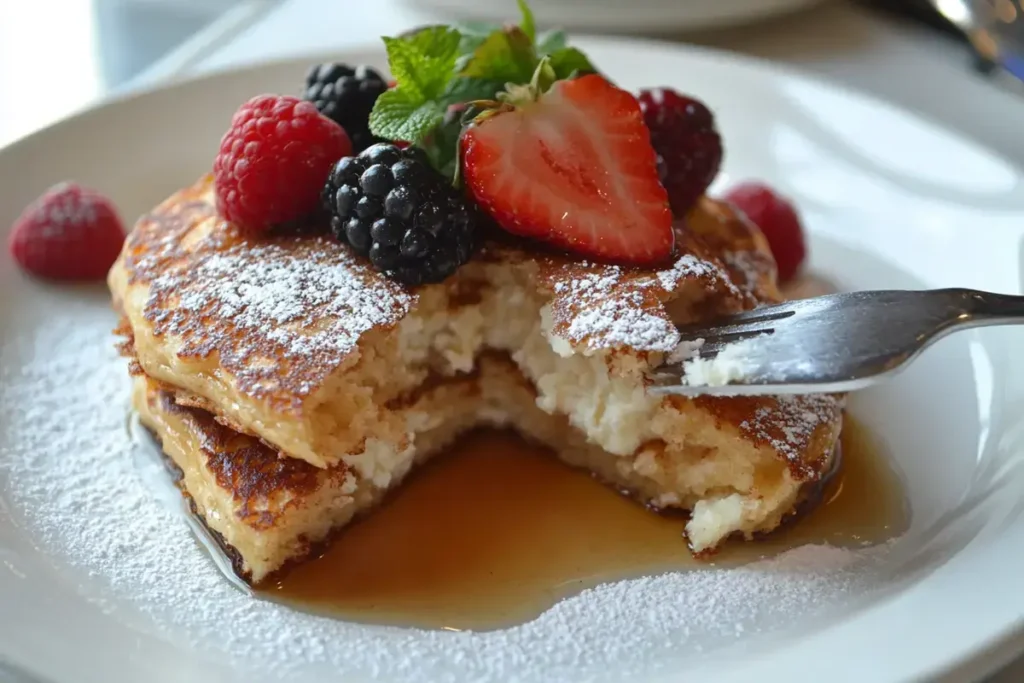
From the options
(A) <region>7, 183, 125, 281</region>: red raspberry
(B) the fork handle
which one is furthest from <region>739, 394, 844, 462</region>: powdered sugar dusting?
(A) <region>7, 183, 125, 281</region>: red raspberry

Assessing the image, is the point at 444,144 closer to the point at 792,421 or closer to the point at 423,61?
the point at 423,61

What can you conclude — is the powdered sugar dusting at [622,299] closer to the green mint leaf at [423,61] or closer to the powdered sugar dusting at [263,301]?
the powdered sugar dusting at [263,301]

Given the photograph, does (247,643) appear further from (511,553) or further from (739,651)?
(739,651)

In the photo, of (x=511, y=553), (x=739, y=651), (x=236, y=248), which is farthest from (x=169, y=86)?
(x=739, y=651)

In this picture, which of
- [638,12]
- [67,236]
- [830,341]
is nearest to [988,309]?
[830,341]

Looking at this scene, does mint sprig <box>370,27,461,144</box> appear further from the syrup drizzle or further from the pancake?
the syrup drizzle

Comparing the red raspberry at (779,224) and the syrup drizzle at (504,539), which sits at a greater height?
the red raspberry at (779,224)

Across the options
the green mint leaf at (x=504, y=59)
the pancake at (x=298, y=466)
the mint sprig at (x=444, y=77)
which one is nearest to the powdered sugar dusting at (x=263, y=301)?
the pancake at (x=298, y=466)
